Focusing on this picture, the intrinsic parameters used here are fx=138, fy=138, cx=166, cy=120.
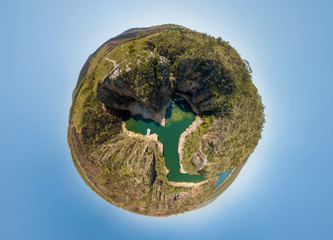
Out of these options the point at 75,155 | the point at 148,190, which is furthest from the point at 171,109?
the point at 75,155

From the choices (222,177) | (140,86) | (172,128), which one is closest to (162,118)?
(172,128)

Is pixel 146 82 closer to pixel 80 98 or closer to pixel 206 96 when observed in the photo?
pixel 206 96

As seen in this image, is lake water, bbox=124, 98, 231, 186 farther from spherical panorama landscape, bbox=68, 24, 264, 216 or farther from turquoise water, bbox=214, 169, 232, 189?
turquoise water, bbox=214, 169, 232, 189

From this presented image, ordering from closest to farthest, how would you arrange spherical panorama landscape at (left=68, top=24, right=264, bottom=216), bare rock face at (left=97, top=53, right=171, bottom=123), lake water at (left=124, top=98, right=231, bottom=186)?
bare rock face at (left=97, top=53, right=171, bottom=123) → spherical panorama landscape at (left=68, top=24, right=264, bottom=216) → lake water at (left=124, top=98, right=231, bottom=186)

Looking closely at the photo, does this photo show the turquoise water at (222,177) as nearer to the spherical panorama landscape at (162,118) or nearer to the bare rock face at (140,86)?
the spherical panorama landscape at (162,118)

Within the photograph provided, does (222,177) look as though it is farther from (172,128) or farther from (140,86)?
(140,86)

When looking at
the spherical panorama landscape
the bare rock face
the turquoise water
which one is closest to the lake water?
the spherical panorama landscape

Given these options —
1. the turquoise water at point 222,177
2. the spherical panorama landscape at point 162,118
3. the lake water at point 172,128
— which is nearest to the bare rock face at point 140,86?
the spherical panorama landscape at point 162,118

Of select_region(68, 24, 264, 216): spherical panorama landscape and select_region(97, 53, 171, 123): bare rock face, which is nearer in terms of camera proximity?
select_region(97, 53, 171, 123): bare rock face
